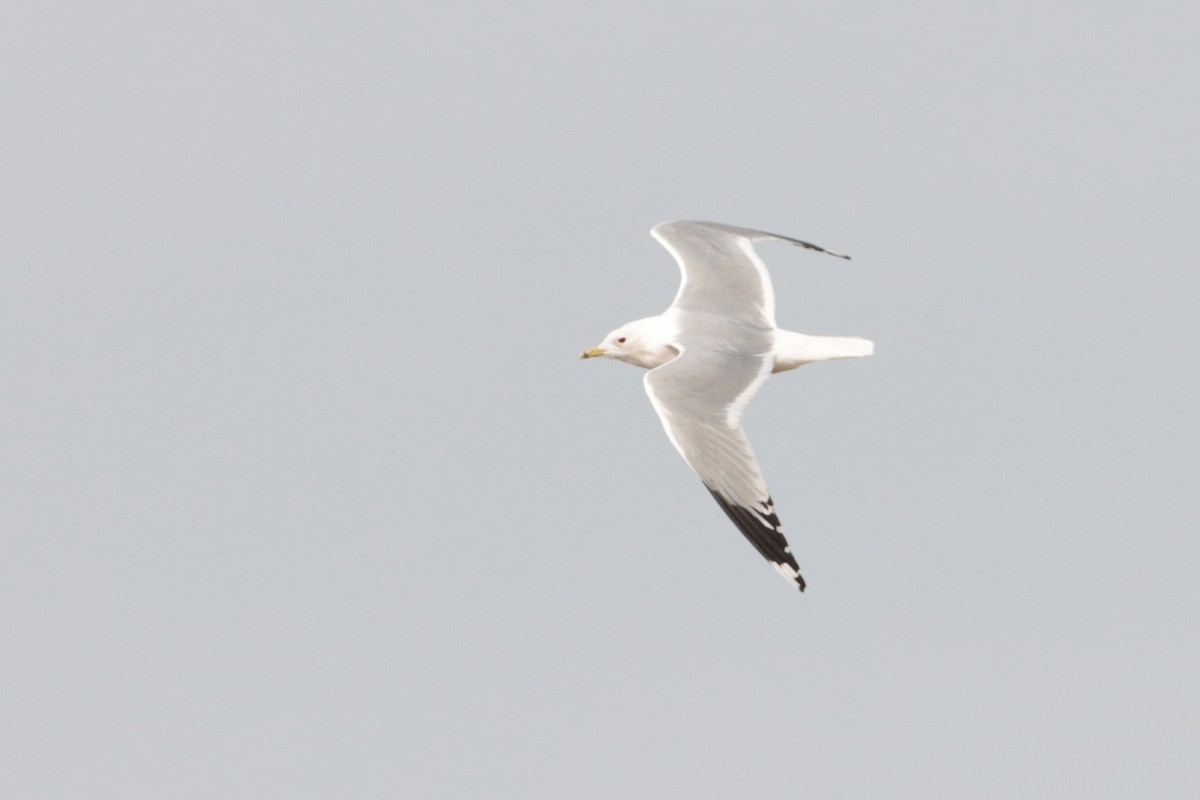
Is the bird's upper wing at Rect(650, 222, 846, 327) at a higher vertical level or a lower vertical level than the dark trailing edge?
higher

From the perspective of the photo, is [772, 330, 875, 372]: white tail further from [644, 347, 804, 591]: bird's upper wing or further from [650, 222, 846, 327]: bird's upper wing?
[644, 347, 804, 591]: bird's upper wing

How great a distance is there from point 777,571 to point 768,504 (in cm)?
39

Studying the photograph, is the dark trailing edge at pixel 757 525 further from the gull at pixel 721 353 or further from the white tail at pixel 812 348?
the white tail at pixel 812 348

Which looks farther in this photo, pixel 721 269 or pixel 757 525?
pixel 721 269

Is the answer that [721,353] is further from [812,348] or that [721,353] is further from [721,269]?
[721,269]

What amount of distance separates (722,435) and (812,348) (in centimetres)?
148

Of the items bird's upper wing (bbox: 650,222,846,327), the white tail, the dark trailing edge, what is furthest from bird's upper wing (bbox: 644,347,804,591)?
bird's upper wing (bbox: 650,222,846,327)

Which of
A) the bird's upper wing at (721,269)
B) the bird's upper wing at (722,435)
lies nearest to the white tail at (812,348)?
the bird's upper wing at (721,269)

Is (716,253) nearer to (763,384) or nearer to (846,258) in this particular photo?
(846,258)

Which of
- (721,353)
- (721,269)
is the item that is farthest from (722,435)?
(721,269)

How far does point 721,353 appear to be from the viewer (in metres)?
11.9

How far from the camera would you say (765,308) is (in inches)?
504

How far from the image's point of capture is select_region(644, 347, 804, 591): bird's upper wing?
10.8 metres

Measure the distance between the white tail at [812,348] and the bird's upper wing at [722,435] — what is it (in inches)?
21.6
